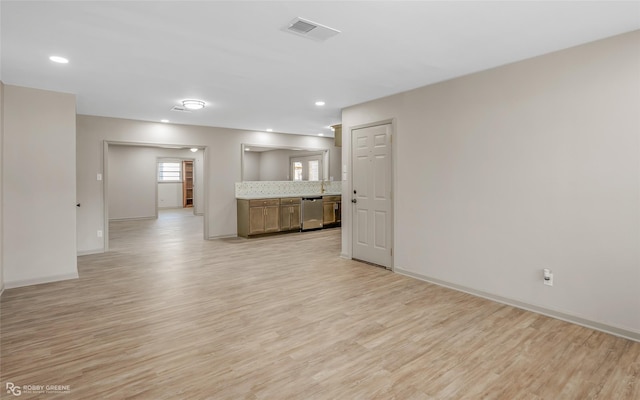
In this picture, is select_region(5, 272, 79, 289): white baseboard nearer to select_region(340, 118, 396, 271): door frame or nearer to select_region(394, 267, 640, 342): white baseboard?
select_region(340, 118, 396, 271): door frame

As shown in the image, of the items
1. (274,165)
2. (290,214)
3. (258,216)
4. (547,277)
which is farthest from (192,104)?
(274,165)

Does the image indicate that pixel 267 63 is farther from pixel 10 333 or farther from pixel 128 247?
pixel 128 247

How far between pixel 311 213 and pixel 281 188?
103 centimetres

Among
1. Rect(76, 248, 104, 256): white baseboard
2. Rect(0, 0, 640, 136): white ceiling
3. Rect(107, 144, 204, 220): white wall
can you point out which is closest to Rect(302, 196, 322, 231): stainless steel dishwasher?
Rect(0, 0, 640, 136): white ceiling

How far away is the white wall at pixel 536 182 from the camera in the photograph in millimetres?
2814

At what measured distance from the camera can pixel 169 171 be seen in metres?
14.2

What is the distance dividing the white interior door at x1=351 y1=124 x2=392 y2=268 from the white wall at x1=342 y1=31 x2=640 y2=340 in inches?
13.6

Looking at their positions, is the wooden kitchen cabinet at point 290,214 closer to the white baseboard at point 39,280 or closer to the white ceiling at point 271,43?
the white ceiling at point 271,43

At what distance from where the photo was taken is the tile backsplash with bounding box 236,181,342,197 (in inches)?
314

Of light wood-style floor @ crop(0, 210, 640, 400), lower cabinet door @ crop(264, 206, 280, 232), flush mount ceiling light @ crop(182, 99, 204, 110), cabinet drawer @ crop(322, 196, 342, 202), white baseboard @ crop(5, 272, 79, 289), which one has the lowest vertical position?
light wood-style floor @ crop(0, 210, 640, 400)

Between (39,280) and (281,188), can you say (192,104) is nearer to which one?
(39,280)

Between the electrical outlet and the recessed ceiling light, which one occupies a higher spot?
the recessed ceiling light

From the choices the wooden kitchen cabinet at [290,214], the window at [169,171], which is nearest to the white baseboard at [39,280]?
the wooden kitchen cabinet at [290,214]

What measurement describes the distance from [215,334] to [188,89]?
314 cm
